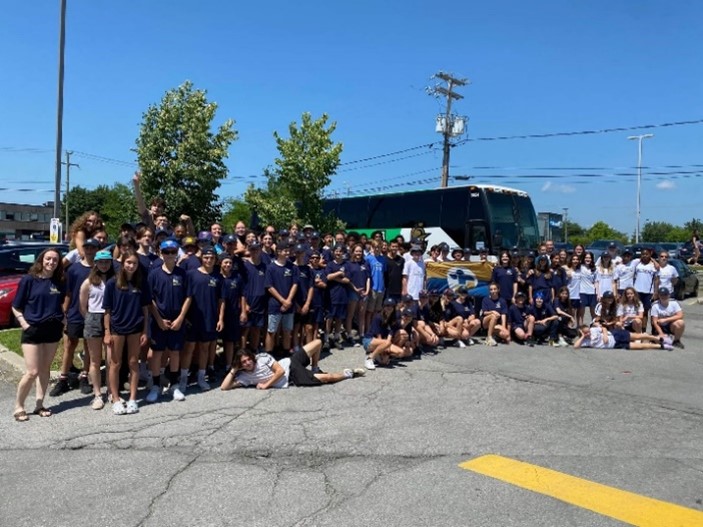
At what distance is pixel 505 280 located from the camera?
11.5 meters

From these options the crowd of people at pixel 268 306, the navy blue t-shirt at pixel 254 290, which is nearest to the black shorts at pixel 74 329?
the crowd of people at pixel 268 306

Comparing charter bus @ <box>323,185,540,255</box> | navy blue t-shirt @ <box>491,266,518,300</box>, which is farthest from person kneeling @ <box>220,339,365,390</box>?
charter bus @ <box>323,185,540,255</box>

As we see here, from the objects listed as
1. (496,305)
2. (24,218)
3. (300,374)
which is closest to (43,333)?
(300,374)

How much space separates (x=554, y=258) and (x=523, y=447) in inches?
306

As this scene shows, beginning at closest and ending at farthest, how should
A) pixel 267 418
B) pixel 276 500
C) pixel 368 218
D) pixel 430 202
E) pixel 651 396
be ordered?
pixel 276 500 → pixel 267 418 → pixel 651 396 → pixel 430 202 → pixel 368 218

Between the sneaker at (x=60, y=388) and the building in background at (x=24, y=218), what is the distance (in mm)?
104563

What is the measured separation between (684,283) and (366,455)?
70.1 feet

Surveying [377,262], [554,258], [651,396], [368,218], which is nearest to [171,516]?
[651,396]

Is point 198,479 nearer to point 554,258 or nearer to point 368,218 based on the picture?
point 554,258

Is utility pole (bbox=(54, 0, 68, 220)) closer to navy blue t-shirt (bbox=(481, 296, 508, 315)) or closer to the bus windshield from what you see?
navy blue t-shirt (bbox=(481, 296, 508, 315))

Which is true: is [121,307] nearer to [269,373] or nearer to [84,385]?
[84,385]

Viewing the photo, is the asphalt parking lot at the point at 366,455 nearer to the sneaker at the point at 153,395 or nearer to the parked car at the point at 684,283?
the sneaker at the point at 153,395

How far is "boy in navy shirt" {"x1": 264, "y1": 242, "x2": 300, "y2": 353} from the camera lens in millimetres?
8258

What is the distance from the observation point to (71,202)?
74562mm
